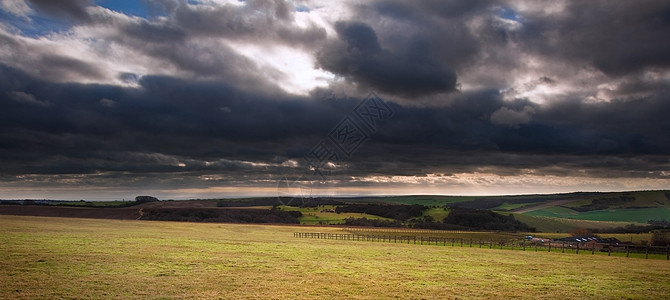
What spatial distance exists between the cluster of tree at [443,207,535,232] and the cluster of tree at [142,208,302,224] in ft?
191

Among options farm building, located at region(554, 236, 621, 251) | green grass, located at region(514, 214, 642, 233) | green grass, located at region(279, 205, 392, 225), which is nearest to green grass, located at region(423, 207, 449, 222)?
green grass, located at region(279, 205, 392, 225)

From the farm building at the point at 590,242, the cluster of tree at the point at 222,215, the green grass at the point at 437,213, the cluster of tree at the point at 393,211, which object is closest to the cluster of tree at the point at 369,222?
the cluster of tree at the point at 393,211

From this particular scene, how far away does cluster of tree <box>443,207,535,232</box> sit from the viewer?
147m

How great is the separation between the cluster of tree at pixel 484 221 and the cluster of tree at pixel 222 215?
191 feet

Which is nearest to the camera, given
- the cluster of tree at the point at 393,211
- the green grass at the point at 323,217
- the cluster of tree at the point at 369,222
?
the cluster of tree at the point at 369,222

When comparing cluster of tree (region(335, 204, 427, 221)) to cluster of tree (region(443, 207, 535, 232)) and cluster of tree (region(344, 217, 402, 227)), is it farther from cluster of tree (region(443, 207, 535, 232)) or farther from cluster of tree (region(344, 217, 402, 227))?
cluster of tree (region(344, 217, 402, 227))

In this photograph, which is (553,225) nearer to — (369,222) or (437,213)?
(437,213)

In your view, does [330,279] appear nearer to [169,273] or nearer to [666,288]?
[169,273]

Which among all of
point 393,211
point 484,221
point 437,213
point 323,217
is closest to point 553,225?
point 484,221

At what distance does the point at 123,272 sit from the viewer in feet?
78.3

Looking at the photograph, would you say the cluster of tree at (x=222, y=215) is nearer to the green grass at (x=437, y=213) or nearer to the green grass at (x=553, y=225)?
the green grass at (x=437, y=213)

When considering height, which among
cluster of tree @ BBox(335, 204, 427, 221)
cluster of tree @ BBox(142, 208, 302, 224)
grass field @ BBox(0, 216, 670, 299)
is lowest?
cluster of tree @ BBox(142, 208, 302, 224)

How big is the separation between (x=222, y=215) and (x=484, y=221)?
97860 millimetres

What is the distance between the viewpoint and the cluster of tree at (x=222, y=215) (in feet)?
477
